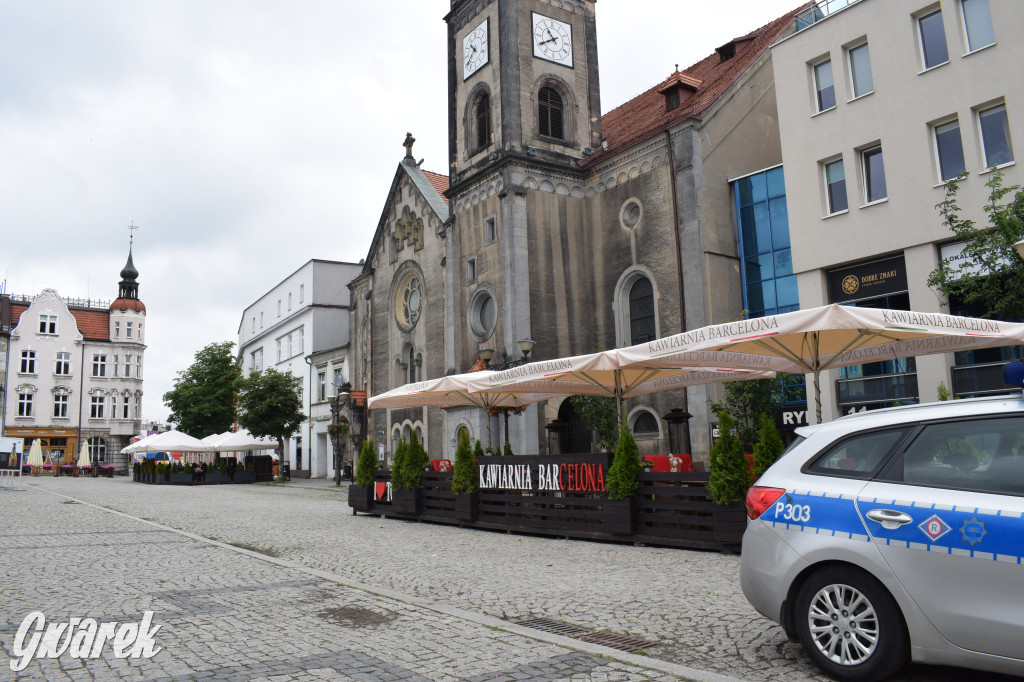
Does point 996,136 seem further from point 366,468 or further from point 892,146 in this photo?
point 366,468

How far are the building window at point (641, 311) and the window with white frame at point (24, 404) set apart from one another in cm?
6383

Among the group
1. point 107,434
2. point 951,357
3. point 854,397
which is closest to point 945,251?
point 951,357

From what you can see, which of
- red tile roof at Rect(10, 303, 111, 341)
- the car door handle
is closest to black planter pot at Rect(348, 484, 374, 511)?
the car door handle

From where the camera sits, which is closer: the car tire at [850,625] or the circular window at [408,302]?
the car tire at [850,625]

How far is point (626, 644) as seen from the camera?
6059 mm

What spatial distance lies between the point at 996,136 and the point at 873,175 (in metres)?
2.97

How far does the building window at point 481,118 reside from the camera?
32.2 meters

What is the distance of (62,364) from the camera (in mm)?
72625

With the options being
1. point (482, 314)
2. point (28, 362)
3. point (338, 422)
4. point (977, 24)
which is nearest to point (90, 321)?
point (28, 362)

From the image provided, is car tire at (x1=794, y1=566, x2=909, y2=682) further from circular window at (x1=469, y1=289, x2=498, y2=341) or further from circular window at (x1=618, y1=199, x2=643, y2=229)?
circular window at (x1=469, y1=289, x2=498, y2=341)

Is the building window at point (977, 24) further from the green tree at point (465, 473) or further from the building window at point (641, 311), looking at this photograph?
the green tree at point (465, 473)

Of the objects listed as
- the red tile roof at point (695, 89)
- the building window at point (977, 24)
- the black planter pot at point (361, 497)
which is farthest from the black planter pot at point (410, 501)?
the building window at point (977, 24)

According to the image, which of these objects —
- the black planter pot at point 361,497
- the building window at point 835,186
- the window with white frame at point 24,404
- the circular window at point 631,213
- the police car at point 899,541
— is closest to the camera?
the police car at point 899,541

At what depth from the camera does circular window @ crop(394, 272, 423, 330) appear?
3844 centimetres
